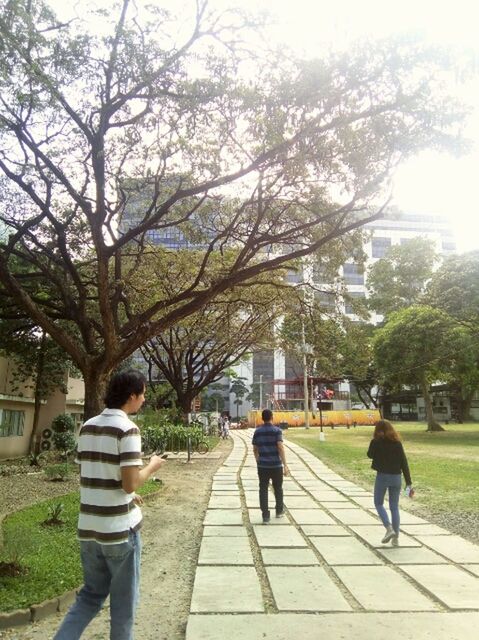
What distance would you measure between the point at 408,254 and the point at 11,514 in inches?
1276

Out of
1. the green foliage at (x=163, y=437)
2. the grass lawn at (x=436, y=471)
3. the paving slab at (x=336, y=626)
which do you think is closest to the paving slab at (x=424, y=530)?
the grass lawn at (x=436, y=471)

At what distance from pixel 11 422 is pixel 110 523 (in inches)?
654

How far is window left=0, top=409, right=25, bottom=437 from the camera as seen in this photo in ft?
54.5

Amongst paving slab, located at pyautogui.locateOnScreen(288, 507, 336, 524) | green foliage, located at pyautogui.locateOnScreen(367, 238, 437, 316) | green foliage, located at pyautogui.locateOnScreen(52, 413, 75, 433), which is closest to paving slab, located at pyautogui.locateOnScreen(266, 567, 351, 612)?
paving slab, located at pyautogui.locateOnScreen(288, 507, 336, 524)

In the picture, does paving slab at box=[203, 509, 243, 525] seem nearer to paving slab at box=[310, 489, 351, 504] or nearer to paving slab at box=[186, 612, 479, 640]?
paving slab at box=[310, 489, 351, 504]

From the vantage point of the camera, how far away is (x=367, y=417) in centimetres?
4516

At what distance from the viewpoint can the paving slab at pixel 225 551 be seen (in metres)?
5.22

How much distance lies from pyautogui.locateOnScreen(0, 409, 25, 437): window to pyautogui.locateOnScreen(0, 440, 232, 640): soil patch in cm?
578

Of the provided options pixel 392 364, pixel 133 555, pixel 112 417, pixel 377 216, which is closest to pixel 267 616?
pixel 133 555

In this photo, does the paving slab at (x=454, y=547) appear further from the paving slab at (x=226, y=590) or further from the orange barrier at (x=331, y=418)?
the orange barrier at (x=331, y=418)

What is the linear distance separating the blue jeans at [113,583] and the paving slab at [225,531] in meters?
3.93

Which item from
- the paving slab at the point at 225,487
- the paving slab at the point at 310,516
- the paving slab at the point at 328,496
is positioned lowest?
the paving slab at the point at 310,516

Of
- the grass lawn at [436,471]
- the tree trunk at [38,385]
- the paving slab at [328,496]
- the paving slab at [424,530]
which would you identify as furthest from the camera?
the tree trunk at [38,385]

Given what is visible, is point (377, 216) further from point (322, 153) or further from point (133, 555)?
point (133, 555)
